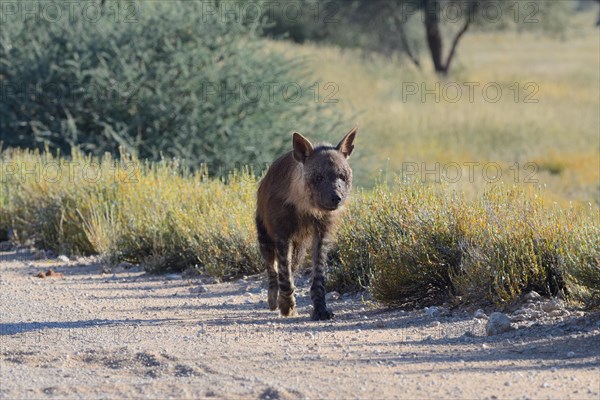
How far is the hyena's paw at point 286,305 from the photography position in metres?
9.70

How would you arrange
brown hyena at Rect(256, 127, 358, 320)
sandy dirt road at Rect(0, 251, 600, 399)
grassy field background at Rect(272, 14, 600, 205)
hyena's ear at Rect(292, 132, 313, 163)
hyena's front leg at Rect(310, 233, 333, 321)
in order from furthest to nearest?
grassy field background at Rect(272, 14, 600, 205), hyena's front leg at Rect(310, 233, 333, 321), hyena's ear at Rect(292, 132, 313, 163), brown hyena at Rect(256, 127, 358, 320), sandy dirt road at Rect(0, 251, 600, 399)

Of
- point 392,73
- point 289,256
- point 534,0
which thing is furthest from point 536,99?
point 289,256

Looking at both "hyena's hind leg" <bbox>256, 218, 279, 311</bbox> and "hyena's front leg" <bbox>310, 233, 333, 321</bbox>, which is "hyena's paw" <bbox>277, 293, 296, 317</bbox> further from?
"hyena's hind leg" <bbox>256, 218, 279, 311</bbox>

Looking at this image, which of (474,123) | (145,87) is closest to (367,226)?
(145,87)

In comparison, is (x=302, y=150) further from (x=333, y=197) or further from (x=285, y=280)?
(x=285, y=280)

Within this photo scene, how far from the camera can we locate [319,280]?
31.4 feet

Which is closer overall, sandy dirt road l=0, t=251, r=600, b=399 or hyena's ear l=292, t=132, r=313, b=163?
sandy dirt road l=0, t=251, r=600, b=399

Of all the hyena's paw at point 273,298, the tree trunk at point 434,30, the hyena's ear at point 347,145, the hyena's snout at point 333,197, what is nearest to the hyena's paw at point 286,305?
the hyena's paw at point 273,298

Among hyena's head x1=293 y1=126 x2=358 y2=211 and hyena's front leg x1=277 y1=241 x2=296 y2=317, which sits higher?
hyena's head x1=293 y1=126 x2=358 y2=211

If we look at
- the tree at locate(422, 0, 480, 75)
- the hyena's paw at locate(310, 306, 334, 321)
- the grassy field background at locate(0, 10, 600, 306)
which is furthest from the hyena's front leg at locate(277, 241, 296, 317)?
the tree at locate(422, 0, 480, 75)

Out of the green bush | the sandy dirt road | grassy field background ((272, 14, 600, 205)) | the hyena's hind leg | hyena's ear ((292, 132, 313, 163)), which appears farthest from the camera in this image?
grassy field background ((272, 14, 600, 205))

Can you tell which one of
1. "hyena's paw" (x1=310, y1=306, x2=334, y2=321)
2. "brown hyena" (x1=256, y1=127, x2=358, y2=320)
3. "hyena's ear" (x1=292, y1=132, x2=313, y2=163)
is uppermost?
"hyena's ear" (x1=292, y1=132, x2=313, y2=163)

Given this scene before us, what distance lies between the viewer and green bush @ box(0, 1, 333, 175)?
830 inches

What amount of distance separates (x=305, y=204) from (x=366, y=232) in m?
1.69
